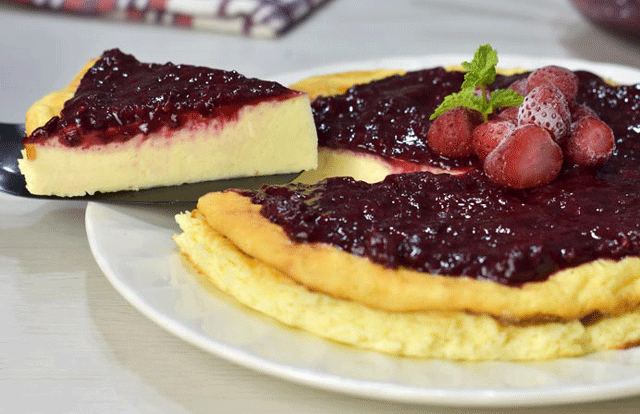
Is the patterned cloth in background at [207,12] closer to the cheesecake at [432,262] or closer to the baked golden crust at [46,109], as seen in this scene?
the baked golden crust at [46,109]

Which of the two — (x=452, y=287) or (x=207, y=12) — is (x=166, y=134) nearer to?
(x=452, y=287)

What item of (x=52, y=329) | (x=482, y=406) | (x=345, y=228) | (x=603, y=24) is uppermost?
(x=603, y=24)

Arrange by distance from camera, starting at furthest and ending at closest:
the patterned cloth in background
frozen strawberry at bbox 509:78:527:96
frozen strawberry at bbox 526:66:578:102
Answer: the patterned cloth in background → frozen strawberry at bbox 509:78:527:96 → frozen strawberry at bbox 526:66:578:102

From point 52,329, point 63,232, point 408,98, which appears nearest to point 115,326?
point 52,329

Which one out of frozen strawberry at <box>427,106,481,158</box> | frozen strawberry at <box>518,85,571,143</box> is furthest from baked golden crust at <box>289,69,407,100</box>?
frozen strawberry at <box>518,85,571,143</box>

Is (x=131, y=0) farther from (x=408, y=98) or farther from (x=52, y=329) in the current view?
(x=52, y=329)

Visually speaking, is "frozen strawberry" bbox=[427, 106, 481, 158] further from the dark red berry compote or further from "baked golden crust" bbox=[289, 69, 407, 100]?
"baked golden crust" bbox=[289, 69, 407, 100]

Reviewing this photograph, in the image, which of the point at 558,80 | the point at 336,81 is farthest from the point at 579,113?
the point at 336,81
